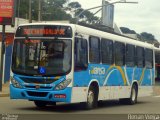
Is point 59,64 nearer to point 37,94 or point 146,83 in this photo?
point 37,94

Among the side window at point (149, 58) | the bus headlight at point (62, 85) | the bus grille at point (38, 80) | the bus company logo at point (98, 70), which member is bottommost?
the bus headlight at point (62, 85)

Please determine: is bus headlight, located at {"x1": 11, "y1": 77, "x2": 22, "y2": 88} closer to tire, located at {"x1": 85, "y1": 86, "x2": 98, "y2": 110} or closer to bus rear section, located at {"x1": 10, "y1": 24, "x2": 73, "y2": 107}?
bus rear section, located at {"x1": 10, "y1": 24, "x2": 73, "y2": 107}

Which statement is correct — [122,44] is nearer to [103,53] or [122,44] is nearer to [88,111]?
[103,53]

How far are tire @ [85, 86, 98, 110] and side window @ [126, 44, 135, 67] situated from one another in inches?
160

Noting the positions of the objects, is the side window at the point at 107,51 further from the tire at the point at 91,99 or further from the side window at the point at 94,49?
the tire at the point at 91,99

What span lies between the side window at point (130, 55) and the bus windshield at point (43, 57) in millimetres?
6043

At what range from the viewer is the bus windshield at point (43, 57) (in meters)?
17.0

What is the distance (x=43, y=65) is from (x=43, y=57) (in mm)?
261

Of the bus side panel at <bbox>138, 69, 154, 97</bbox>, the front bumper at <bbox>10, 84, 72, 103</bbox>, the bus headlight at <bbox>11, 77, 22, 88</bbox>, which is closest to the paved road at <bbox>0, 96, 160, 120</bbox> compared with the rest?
the front bumper at <bbox>10, 84, 72, 103</bbox>

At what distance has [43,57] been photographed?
17156mm

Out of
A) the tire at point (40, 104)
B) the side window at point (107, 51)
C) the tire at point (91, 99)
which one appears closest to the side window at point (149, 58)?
the side window at point (107, 51)

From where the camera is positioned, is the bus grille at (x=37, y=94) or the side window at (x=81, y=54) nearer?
the bus grille at (x=37, y=94)

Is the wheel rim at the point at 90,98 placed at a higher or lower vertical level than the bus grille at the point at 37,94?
lower

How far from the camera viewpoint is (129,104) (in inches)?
941
